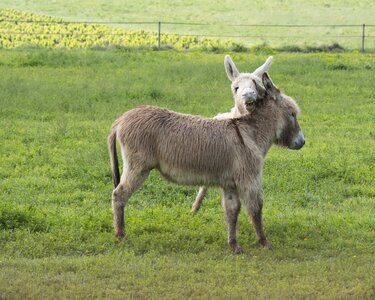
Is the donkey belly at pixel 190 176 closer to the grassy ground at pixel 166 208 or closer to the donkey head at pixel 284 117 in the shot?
the grassy ground at pixel 166 208

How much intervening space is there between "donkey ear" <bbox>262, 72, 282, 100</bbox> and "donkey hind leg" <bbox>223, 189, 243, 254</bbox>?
1142 millimetres

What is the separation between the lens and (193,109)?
17.1 m

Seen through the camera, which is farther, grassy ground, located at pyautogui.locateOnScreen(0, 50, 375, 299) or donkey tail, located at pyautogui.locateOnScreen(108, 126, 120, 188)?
donkey tail, located at pyautogui.locateOnScreen(108, 126, 120, 188)

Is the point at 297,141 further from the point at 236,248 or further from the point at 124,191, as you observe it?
the point at 124,191

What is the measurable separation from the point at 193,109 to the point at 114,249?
30.1 ft

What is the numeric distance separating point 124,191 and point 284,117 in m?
1.89

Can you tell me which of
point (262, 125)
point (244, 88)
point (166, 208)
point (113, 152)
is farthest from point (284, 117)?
point (166, 208)

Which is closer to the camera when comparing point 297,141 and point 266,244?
A: point 266,244

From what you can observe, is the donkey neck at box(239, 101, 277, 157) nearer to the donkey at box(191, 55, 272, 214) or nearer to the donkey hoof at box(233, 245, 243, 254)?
the donkey at box(191, 55, 272, 214)

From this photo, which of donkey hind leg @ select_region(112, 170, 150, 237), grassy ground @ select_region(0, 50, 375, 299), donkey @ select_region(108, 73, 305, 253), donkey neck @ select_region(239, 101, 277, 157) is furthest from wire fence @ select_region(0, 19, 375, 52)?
donkey hind leg @ select_region(112, 170, 150, 237)

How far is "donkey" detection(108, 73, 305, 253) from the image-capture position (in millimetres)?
8164

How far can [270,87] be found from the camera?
8.58 metres

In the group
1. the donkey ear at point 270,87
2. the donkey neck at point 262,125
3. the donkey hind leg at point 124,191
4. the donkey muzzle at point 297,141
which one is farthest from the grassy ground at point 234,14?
the donkey hind leg at point 124,191

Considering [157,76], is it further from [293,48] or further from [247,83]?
[247,83]
